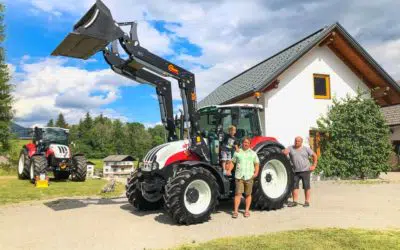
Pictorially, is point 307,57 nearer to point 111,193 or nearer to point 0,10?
point 111,193

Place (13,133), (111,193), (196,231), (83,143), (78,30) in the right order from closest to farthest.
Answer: (196,231)
(78,30)
(111,193)
(13,133)
(83,143)

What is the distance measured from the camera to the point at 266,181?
32.4 ft

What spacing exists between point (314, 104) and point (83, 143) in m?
69.6

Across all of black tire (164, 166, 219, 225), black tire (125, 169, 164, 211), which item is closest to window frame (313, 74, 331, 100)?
black tire (125, 169, 164, 211)

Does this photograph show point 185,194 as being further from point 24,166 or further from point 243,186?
point 24,166

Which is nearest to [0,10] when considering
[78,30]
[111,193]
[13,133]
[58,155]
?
[13,133]

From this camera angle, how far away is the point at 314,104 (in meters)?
18.3

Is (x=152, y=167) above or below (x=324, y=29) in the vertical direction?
below

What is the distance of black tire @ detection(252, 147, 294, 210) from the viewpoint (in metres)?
9.41

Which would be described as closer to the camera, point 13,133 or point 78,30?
point 78,30

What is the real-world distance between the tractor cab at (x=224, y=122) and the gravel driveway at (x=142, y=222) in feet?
5.64

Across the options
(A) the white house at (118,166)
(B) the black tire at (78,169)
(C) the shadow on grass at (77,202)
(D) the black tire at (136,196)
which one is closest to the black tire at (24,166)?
(B) the black tire at (78,169)

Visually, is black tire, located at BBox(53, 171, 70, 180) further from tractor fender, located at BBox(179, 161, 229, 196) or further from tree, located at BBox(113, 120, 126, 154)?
tree, located at BBox(113, 120, 126, 154)

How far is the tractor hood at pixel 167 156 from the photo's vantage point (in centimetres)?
880
